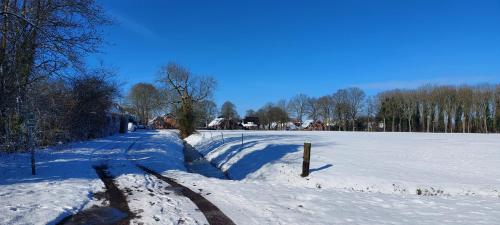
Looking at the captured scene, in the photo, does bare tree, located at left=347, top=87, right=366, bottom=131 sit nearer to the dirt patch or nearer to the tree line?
the tree line

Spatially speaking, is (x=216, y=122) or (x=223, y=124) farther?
(x=223, y=124)

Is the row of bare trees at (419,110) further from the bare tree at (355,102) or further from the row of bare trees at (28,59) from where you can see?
the row of bare trees at (28,59)

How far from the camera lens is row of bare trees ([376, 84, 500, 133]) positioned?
3679 inches

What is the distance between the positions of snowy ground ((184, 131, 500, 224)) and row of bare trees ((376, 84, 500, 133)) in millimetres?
77991

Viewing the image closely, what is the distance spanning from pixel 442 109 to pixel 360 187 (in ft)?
308

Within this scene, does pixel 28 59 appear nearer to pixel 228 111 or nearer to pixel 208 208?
pixel 208 208

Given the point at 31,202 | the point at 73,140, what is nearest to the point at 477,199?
the point at 31,202

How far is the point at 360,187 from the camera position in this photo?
14992 mm

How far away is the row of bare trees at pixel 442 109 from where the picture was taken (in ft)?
307

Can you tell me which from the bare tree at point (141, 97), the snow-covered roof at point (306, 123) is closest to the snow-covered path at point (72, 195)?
the bare tree at point (141, 97)

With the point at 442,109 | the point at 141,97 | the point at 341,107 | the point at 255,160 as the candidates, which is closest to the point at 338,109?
the point at 341,107

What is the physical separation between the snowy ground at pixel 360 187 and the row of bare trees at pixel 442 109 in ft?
256

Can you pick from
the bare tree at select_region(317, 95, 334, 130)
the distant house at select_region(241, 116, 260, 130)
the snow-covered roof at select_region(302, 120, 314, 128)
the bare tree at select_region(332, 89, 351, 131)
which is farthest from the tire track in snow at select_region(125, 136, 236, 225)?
the distant house at select_region(241, 116, 260, 130)

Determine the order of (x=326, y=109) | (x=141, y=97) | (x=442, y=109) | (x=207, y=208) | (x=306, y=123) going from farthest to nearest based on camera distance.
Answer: (x=306, y=123) < (x=141, y=97) < (x=326, y=109) < (x=442, y=109) < (x=207, y=208)
